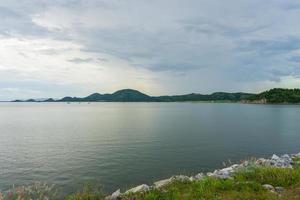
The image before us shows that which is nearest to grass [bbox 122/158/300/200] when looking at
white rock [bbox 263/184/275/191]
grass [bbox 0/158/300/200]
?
grass [bbox 0/158/300/200]

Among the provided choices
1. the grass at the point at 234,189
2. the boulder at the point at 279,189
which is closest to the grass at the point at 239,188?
the grass at the point at 234,189

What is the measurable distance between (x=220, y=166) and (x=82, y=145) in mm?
21788

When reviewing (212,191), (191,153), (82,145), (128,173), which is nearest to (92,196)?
(212,191)

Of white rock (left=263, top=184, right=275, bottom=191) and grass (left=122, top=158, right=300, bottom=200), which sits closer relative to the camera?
grass (left=122, top=158, right=300, bottom=200)

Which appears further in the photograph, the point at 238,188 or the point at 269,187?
Result: the point at 269,187

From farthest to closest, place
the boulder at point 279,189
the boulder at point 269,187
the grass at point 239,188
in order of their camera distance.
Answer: the boulder at point 269,187 → the boulder at point 279,189 → the grass at point 239,188

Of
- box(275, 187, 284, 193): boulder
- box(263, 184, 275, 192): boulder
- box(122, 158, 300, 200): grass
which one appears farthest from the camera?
box(263, 184, 275, 192): boulder

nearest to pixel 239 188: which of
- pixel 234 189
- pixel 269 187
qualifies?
pixel 234 189

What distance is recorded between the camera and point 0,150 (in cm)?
3850

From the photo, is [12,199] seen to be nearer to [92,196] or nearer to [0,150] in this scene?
[92,196]

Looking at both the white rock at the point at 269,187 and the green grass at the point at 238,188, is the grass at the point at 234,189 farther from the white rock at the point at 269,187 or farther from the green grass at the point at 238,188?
the white rock at the point at 269,187

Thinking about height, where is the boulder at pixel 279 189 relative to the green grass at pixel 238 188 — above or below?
below

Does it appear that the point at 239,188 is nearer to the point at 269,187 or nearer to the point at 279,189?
the point at 269,187

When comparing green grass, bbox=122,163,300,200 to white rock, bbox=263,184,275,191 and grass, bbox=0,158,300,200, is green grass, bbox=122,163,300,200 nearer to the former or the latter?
grass, bbox=0,158,300,200
